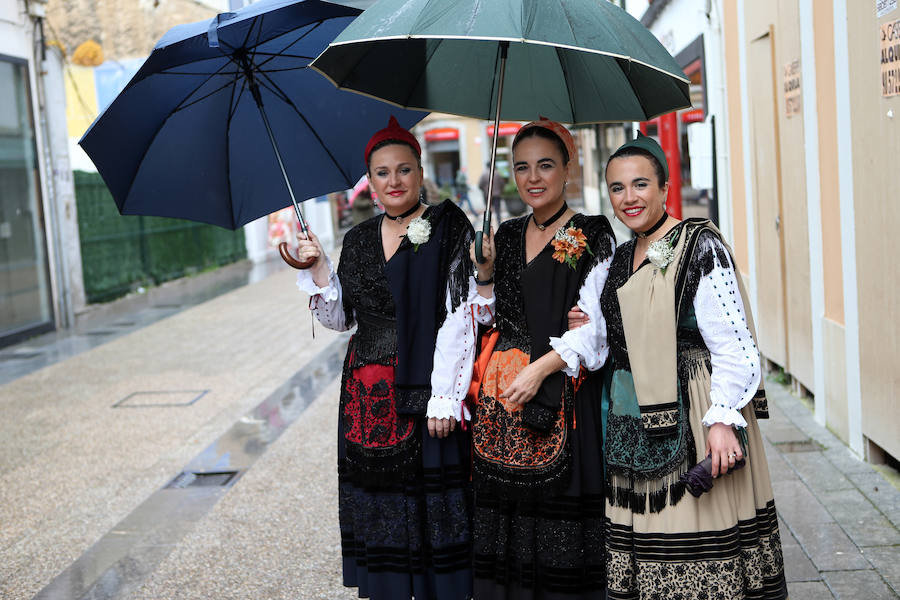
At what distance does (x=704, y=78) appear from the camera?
367 inches

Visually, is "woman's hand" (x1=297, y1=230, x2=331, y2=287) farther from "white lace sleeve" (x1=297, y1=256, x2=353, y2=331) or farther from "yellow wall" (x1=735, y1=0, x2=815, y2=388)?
"yellow wall" (x1=735, y1=0, x2=815, y2=388)

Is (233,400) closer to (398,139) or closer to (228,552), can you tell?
(228,552)

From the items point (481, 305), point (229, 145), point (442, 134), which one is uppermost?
point (442, 134)

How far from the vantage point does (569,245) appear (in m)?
3.08

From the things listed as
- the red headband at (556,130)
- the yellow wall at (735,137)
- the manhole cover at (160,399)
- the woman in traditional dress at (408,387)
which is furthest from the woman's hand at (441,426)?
the yellow wall at (735,137)

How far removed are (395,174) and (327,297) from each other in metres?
0.51

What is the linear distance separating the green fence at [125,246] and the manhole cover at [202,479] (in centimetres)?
749

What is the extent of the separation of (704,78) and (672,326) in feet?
23.4

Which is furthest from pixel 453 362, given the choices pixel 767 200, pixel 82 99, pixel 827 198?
pixel 82 99

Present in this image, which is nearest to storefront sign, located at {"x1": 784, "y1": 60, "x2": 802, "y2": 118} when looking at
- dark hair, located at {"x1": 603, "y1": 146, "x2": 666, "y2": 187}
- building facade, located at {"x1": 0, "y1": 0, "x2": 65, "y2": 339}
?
dark hair, located at {"x1": 603, "y1": 146, "x2": 666, "y2": 187}

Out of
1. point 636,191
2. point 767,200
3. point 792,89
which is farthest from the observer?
point 767,200

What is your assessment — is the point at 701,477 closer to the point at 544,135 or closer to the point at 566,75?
the point at 544,135

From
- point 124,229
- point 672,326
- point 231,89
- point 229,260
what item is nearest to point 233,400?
point 231,89
